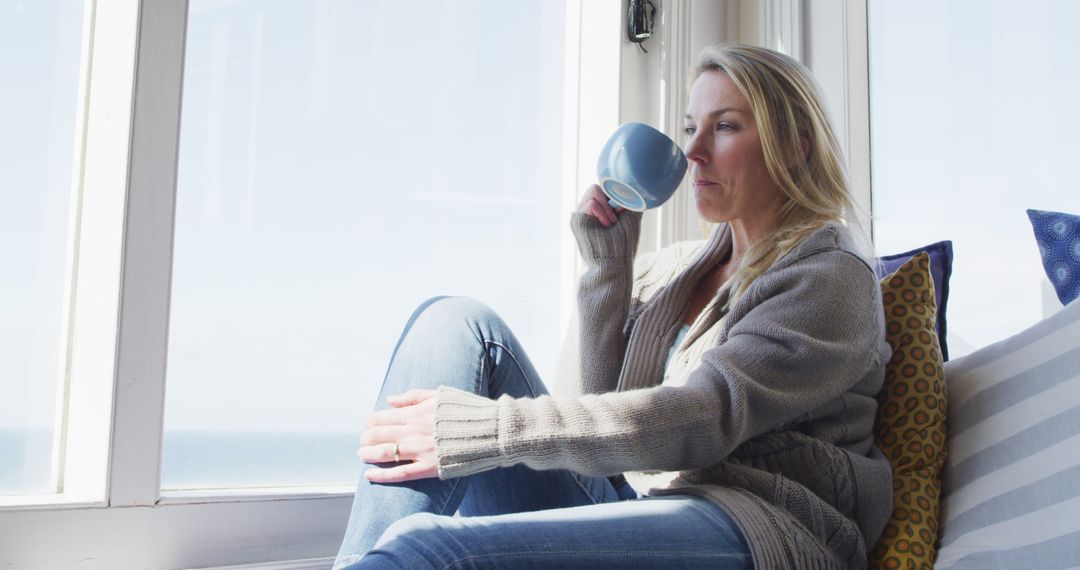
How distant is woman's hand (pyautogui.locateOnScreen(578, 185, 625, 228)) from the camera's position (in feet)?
5.23

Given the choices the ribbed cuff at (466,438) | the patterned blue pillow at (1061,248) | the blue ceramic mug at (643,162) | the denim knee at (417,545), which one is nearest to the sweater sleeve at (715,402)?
the ribbed cuff at (466,438)

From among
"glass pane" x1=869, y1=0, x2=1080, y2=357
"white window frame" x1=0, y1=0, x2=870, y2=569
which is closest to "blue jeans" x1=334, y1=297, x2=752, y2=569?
"white window frame" x1=0, y1=0, x2=870, y2=569

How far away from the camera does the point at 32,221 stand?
1.39 m

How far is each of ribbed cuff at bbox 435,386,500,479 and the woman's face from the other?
58 centimetres

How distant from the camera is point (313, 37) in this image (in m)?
1.71

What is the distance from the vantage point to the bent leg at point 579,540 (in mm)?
899

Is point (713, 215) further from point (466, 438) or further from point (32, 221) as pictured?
point (32, 221)

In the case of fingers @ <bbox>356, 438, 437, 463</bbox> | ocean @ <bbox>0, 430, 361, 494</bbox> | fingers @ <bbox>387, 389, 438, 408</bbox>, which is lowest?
ocean @ <bbox>0, 430, 361, 494</bbox>

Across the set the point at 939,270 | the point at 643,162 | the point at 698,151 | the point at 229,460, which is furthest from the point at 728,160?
the point at 229,460

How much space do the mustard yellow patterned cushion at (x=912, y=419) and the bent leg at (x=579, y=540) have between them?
262mm

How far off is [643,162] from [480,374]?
1.19 feet

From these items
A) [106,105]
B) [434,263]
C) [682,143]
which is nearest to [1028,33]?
[682,143]

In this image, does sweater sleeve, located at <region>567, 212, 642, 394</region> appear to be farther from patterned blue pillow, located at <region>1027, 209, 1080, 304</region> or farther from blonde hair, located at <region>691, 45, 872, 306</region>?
patterned blue pillow, located at <region>1027, 209, 1080, 304</region>

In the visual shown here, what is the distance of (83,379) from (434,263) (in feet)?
2.25
